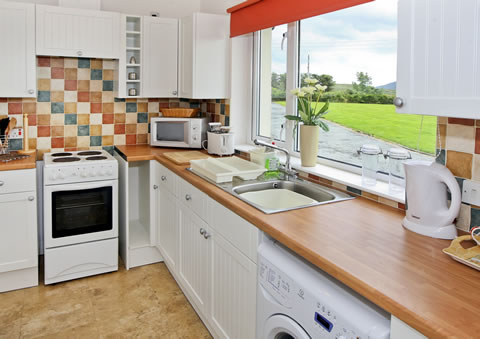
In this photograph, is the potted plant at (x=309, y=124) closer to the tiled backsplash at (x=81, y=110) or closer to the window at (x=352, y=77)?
the window at (x=352, y=77)

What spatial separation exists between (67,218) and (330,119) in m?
2.00

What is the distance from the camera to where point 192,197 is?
2.47 metres

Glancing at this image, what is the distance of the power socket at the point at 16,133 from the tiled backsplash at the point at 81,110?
0.04 m

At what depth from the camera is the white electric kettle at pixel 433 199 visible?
1.47 metres

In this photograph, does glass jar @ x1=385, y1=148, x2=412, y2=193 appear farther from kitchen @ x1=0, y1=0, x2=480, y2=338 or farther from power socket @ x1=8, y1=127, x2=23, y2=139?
power socket @ x1=8, y1=127, x2=23, y2=139

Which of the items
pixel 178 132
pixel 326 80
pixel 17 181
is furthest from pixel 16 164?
pixel 326 80

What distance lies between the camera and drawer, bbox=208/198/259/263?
1764 mm

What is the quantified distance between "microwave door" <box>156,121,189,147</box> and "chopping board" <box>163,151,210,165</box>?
0.22 m

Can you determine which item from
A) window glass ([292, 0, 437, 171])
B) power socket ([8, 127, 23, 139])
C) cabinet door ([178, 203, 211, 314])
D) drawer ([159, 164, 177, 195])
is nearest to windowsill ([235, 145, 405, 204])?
window glass ([292, 0, 437, 171])

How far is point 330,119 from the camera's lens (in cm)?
257

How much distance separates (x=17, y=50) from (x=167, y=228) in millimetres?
1675

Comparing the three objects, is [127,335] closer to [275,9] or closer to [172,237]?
[172,237]

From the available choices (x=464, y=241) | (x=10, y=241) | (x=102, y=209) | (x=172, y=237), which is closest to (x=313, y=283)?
(x=464, y=241)

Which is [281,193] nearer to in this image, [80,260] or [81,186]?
[81,186]
